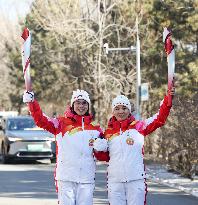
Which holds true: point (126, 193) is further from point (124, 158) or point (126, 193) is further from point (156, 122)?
point (156, 122)

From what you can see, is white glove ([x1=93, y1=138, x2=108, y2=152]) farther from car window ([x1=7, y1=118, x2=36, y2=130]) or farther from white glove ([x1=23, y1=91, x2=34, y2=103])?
car window ([x1=7, y1=118, x2=36, y2=130])

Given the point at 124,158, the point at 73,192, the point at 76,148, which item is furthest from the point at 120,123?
the point at 73,192

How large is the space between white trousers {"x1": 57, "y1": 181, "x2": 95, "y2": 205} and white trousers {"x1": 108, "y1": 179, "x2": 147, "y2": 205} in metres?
0.23

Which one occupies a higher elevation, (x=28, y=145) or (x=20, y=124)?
(x=20, y=124)

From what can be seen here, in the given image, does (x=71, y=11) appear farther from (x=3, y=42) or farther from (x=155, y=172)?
(x=3, y=42)

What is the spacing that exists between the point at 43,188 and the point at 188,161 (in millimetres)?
4122

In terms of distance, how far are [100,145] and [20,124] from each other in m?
19.6

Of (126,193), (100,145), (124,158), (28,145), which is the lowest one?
(126,193)

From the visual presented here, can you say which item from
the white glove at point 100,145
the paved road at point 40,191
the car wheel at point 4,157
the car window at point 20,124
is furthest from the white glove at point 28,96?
the car window at point 20,124

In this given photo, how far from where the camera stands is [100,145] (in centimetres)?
824

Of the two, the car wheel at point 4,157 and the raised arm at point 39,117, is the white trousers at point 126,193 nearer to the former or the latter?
the raised arm at point 39,117

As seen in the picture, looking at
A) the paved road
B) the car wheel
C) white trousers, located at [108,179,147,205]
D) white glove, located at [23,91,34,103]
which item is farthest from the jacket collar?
the car wheel

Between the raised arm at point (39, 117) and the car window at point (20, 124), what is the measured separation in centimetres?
1859

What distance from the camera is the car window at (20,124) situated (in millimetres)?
27328
